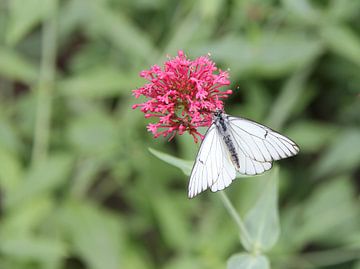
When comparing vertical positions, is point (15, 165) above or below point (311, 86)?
below

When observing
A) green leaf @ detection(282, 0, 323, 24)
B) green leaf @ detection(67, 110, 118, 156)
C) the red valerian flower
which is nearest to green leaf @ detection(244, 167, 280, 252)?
the red valerian flower

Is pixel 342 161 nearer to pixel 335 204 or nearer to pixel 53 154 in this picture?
pixel 335 204

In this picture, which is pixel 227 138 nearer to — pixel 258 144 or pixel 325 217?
pixel 258 144

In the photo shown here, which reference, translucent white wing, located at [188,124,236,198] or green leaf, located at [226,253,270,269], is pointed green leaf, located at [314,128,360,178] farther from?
translucent white wing, located at [188,124,236,198]

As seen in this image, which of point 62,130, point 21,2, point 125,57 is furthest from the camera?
point 125,57

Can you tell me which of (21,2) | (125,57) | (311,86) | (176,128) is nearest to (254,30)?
(311,86)

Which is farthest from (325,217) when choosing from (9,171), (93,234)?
(9,171)
